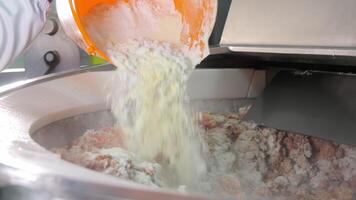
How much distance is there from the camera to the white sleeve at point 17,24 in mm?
1000

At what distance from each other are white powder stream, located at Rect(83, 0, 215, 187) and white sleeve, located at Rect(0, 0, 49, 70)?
22 centimetres

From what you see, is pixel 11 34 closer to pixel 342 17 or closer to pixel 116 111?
pixel 116 111

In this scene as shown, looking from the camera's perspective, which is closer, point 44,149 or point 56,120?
point 44,149

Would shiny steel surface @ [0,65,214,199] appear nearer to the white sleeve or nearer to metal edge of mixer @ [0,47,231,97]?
metal edge of mixer @ [0,47,231,97]

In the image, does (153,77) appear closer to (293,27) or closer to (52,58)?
(293,27)

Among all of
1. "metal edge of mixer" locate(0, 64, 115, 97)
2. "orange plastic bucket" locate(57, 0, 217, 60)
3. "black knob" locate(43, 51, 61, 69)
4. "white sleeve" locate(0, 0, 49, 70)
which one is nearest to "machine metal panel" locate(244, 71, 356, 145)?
"orange plastic bucket" locate(57, 0, 217, 60)

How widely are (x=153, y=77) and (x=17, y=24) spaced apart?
37cm

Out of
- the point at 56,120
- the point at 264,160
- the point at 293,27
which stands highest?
the point at 293,27

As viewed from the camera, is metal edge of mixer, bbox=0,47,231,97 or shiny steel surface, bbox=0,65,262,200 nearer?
shiny steel surface, bbox=0,65,262,200

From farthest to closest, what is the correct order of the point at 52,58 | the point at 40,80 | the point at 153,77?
the point at 52,58 → the point at 40,80 → the point at 153,77

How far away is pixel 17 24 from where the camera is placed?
1.02m

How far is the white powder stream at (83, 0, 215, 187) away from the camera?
88 cm

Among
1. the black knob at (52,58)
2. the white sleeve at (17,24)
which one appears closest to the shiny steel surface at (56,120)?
the white sleeve at (17,24)

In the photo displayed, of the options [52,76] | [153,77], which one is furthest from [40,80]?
[153,77]
